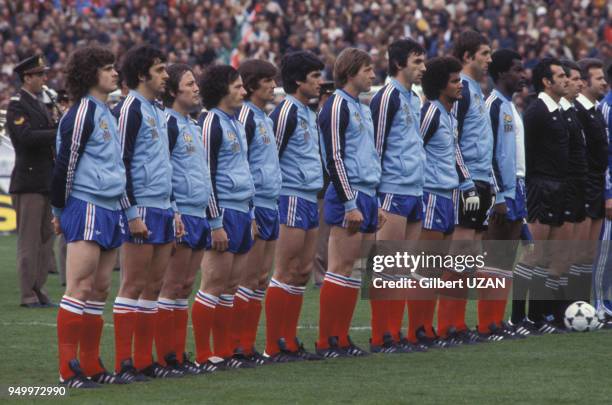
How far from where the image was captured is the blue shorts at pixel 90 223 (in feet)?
28.2

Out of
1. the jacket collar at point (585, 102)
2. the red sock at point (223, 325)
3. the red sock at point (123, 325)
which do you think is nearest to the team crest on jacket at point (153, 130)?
the red sock at point (123, 325)

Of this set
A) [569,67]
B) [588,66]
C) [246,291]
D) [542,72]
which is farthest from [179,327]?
[588,66]

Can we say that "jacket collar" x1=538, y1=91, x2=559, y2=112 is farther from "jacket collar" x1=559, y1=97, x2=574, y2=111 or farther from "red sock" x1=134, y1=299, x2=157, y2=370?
"red sock" x1=134, y1=299, x2=157, y2=370

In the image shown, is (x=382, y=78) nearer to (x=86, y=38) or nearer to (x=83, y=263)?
(x=86, y=38)

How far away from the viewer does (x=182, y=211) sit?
9.45 meters

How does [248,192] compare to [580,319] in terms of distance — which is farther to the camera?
[580,319]

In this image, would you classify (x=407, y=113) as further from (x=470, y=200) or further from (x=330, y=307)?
(x=330, y=307)

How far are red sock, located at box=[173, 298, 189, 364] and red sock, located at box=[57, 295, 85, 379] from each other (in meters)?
0.98

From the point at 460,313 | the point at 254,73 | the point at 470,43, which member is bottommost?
the point at 460,313

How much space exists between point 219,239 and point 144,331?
86 centimetres

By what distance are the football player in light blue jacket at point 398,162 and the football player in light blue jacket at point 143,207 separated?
7.03 ft

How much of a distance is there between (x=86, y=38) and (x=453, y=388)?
23.3m

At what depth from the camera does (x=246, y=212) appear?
9.78 meters

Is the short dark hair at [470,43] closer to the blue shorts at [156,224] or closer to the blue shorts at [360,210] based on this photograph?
the blue shorts at [360,210]
